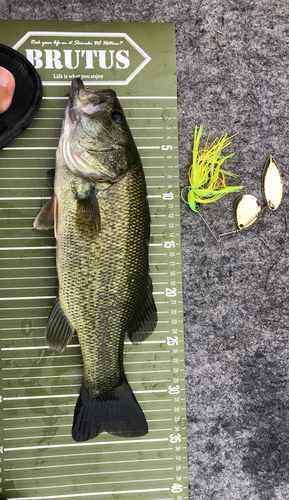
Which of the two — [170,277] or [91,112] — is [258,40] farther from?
[170,277]

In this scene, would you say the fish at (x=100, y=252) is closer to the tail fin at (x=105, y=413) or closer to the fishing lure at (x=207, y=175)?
the tail fin at (x=105, y=413)

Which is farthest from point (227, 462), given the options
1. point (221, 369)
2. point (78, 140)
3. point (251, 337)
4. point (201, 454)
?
point (78, 140)

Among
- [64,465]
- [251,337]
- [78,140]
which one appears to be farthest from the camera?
[251,337]

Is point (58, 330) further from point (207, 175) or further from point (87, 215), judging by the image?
point (207, 175)

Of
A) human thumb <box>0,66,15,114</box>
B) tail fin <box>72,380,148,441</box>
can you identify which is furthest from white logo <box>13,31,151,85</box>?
tail fin <box>72,380,148,441</box>

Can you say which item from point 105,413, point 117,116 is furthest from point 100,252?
point 105,413

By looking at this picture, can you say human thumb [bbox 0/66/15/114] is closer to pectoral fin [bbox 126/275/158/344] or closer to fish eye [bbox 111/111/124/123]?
fish eye [bbox 111/111/124/123]
